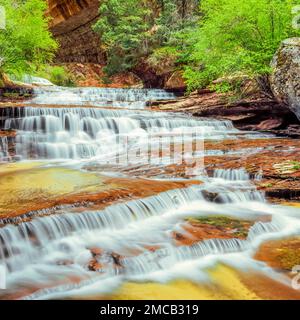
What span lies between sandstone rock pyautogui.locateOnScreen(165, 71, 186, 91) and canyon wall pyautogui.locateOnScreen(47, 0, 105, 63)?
11736 millimetres

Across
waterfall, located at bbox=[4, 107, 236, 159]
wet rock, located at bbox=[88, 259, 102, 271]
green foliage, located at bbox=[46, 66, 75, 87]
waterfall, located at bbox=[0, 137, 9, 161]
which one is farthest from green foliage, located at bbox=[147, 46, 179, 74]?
wet rock, located at bbox=[88, 259, 102, 271]

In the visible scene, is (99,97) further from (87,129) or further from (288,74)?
(288,74)

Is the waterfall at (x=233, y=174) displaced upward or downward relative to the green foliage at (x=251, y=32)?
downward

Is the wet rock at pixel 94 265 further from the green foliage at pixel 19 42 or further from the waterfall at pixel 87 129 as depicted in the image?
the green foliage at pixel 19 42

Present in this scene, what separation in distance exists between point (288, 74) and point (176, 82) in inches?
389

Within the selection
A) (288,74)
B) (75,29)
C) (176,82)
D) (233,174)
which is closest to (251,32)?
(288,74)

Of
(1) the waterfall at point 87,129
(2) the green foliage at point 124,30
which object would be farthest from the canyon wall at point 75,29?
(1) the waterfall at point 87,129

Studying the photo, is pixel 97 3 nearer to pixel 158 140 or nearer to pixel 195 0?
pixel 195 0

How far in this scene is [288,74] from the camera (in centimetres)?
1105

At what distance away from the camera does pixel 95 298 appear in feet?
12.7

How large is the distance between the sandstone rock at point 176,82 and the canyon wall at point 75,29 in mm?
11736

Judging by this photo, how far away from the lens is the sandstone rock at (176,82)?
2012cm

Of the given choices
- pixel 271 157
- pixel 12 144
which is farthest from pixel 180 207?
pixel 12 144

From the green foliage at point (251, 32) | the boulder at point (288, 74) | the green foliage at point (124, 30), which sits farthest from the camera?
the green foliage at point (124, 30)
